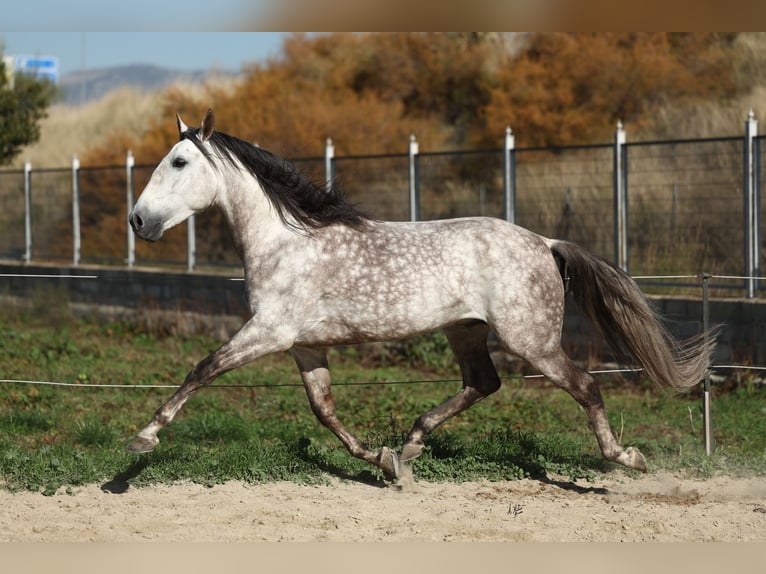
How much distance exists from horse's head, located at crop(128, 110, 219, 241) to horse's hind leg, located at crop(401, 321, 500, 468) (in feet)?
5.83

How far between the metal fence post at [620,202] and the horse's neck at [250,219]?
598 centimetres

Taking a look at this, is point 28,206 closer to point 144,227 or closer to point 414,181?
point 414,181

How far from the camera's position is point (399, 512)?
6.16m

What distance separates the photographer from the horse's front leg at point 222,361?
19.9ft

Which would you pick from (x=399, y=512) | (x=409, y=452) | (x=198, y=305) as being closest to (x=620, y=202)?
(x=409, y=452)

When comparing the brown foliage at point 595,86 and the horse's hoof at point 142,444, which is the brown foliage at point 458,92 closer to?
the brown foliage at point 595,86

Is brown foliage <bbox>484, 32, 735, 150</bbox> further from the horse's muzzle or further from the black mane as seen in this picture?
the horse's muzzle

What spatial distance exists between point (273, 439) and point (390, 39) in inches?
845

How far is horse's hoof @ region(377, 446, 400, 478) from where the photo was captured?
6.66 metres

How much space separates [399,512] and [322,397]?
2.86 ft

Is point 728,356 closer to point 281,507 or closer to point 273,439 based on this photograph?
point 273,439

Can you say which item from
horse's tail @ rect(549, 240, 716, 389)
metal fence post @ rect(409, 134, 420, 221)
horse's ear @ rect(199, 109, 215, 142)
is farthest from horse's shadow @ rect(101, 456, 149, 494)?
metal fence post @ rect(409, 134, 420, 221)

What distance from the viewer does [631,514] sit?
616 cm

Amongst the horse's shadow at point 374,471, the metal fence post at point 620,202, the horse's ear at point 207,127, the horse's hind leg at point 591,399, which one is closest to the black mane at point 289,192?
the horse's ear at point 207,127
